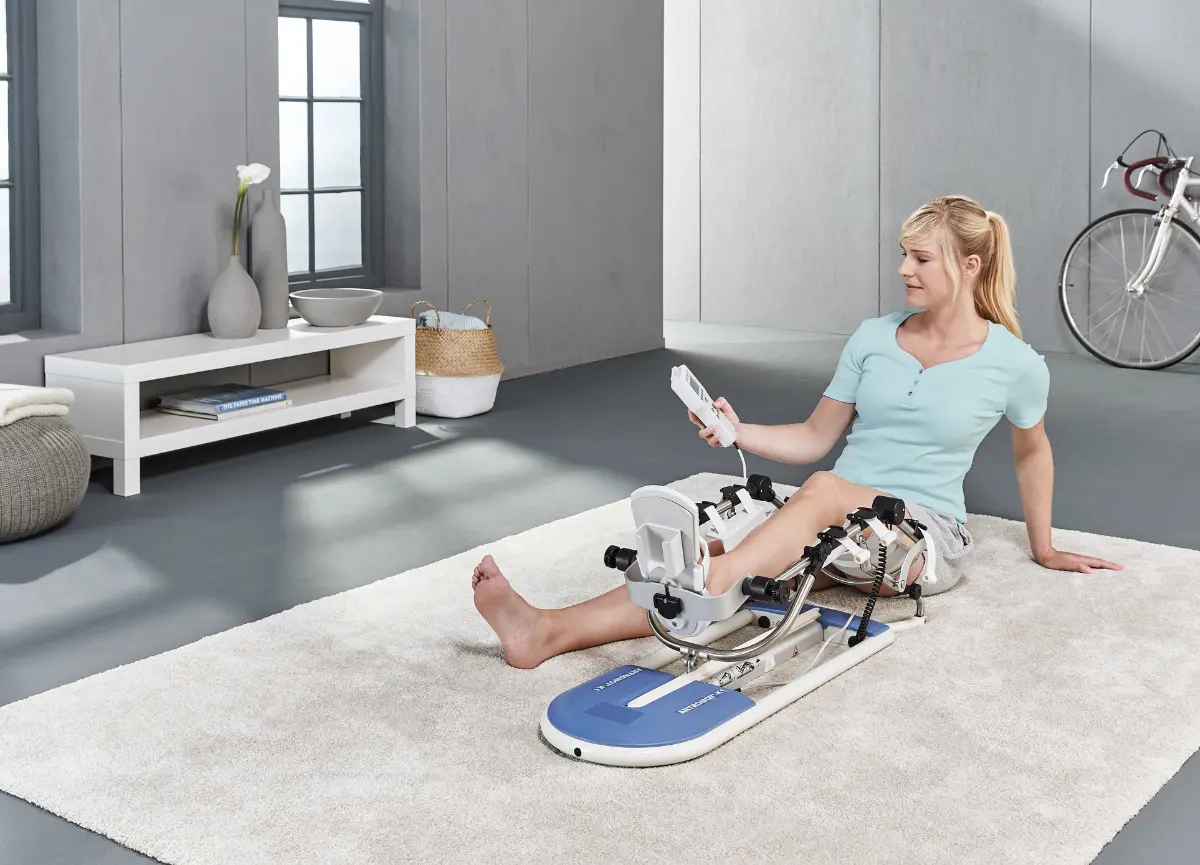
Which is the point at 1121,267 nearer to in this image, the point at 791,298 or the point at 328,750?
the point at 791,298

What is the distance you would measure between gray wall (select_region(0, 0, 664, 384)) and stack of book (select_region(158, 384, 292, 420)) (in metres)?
0.27

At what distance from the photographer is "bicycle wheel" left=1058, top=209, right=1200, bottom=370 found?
6.61m

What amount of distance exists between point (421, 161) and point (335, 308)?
3.71 feet

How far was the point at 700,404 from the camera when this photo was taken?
8.82ft

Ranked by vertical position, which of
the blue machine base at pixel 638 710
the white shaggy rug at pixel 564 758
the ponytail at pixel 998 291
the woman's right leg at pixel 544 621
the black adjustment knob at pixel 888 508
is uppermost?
the ponytail at pixel 998 291

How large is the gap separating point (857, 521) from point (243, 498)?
7.21ft

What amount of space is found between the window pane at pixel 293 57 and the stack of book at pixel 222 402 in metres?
1.43

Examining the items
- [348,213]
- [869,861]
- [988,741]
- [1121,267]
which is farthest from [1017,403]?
[1121,267]

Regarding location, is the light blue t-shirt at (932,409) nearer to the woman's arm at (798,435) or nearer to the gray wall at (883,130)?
the woman's arm at (798,435)

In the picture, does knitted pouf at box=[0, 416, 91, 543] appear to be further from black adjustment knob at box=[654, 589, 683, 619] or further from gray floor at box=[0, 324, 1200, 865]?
black adjustment knob at box=[654, 589, 683, 619]

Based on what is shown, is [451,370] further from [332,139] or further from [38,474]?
[38,474]

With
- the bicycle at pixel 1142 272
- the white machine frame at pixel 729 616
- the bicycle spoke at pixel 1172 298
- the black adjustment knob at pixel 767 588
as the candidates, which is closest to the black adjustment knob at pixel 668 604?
the white machine frame at pixel 729 616

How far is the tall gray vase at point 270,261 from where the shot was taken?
196 inches

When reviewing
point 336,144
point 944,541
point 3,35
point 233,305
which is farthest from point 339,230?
point 944,541
